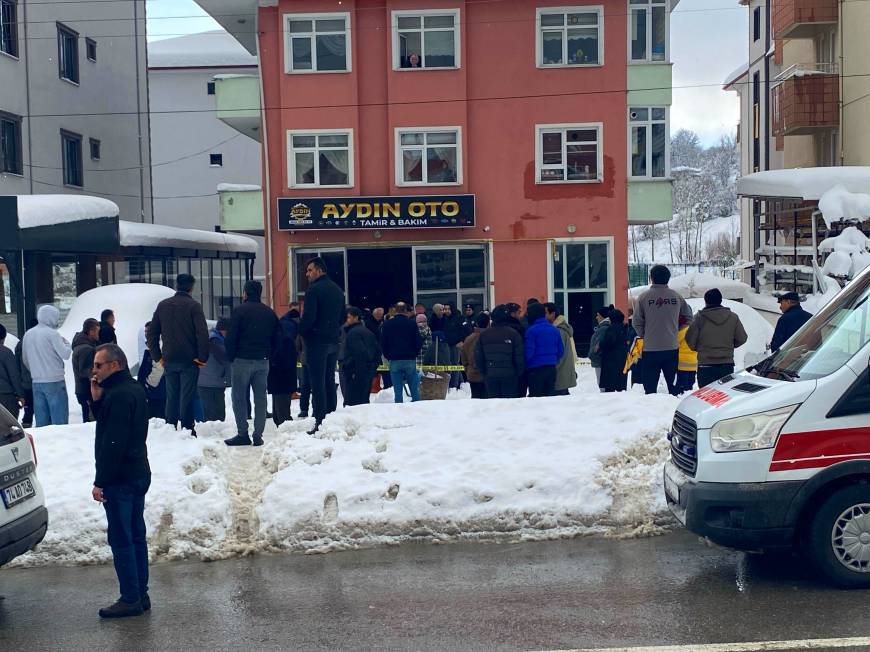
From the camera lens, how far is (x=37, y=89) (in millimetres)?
31234

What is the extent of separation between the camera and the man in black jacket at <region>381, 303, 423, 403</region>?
15.2 meters

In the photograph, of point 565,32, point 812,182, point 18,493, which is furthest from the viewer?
point 565,32

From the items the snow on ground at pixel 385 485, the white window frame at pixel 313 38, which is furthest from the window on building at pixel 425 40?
the snow on ground at pixel 385 485

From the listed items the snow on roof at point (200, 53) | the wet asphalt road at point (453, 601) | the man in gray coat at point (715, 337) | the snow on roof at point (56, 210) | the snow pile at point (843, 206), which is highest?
the snow on roof at point (200, 53)

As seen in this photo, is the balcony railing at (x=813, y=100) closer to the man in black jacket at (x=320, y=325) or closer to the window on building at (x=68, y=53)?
the man in black jacket at (x=320, y=325)

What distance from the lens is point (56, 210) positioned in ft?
71.0

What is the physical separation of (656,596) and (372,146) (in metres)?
21.6

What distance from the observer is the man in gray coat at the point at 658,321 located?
12.7 m

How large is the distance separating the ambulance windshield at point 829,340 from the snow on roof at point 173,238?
19121mm

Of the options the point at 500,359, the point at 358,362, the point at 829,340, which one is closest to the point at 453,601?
the point at 829,340

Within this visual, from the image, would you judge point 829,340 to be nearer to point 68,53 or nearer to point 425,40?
point 425,40

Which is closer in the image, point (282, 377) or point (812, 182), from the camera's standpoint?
point (282, 377)

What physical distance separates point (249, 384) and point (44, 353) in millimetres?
3375

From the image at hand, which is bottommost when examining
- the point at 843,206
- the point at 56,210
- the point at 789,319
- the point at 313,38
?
the point at 789,319
